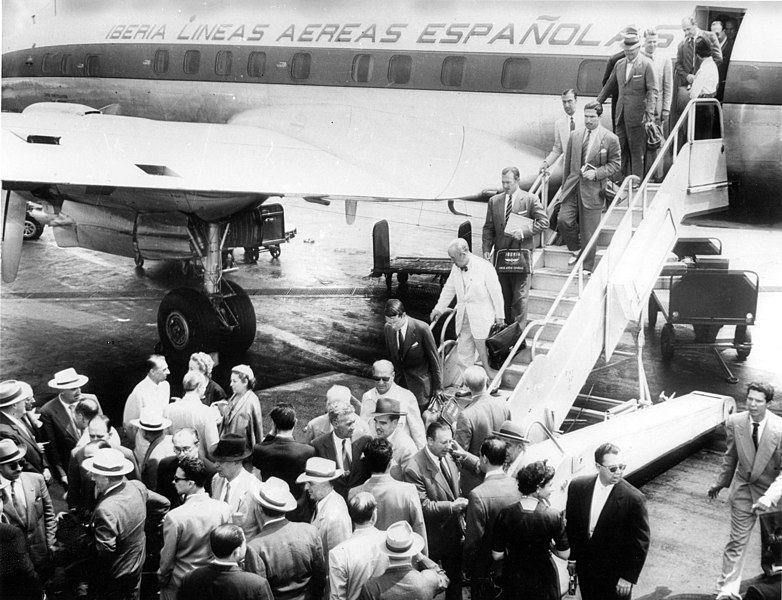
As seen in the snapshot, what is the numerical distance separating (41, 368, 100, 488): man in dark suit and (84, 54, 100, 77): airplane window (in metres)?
7.22

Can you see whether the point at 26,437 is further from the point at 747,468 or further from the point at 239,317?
the point at 747,468

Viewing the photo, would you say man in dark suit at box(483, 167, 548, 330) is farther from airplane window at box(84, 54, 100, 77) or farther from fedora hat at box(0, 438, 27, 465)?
airplane window at box(84, 54, 100, 77)

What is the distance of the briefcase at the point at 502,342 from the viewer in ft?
22.3

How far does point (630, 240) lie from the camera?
23.5 ft

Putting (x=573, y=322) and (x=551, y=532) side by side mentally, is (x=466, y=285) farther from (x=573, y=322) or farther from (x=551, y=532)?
(x=551, y=532)

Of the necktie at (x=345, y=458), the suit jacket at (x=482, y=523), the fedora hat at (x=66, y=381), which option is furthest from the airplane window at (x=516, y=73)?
the suit jacket at (x=482, y=523)

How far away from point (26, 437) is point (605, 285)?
16.1ft

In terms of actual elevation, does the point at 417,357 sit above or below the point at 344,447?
above

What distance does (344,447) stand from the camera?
18.1 feet

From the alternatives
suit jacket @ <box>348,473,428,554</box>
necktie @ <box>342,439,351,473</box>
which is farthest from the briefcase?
suit jacket @ <box>348,473,428,554</box>

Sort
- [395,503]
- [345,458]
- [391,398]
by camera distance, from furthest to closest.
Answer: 1. [391,398]
2. [345,458]
3. [395,503]

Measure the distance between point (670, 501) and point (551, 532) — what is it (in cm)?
295

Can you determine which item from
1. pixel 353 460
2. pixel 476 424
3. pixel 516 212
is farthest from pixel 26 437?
pixel 516 212

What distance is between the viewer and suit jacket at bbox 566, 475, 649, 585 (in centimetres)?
462
